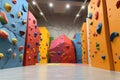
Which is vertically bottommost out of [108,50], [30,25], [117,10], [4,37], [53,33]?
[108,50]

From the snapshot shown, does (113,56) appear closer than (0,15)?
Yes

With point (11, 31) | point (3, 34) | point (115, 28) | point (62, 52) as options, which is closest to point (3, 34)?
point (3, 34)

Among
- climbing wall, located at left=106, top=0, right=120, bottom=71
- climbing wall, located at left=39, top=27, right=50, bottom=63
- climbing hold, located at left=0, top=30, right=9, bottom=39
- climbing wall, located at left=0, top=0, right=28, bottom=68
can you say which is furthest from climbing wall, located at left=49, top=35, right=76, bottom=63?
climbing wall, located at left=106, top=0, right=120, bottom=71

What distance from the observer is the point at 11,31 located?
321 centimetres

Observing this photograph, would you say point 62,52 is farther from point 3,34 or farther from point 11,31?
point 3,34

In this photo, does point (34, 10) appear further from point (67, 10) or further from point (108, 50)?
point (108, 50)

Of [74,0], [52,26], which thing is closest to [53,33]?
[52,26]

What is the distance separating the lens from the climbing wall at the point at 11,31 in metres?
2.80

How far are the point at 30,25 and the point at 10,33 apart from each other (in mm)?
1531

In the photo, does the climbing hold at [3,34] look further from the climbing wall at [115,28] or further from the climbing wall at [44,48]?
the climbing wall at [44,48]

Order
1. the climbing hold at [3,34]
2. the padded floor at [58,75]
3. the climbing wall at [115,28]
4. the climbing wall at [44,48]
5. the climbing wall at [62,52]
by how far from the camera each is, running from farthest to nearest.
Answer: the climbing wall at [44,48], the climbing wall at [62,52], the climbing hold at [3,34], the climbing wall at [115,28], the padded floor at [58,75]

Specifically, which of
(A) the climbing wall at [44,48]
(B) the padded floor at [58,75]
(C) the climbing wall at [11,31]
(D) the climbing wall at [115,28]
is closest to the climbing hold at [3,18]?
(C) the climbing wall at [11,31]

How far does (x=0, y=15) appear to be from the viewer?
2672mm

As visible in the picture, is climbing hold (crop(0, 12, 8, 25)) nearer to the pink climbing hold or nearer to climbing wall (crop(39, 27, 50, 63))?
the pink climbing hold
